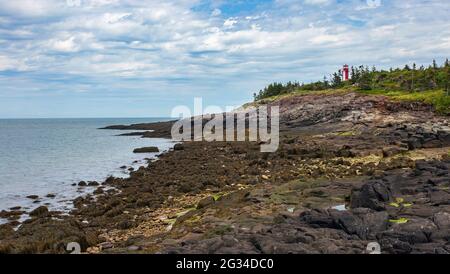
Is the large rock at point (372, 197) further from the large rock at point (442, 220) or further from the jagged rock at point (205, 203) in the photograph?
the jagged rock at point (205, 203)

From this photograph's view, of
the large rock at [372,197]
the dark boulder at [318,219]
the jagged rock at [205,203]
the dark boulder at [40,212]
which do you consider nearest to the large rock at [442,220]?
the large rock at [372,197]

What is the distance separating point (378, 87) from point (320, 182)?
66.1 meters

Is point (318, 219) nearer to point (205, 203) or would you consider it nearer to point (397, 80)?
point (205, 203)

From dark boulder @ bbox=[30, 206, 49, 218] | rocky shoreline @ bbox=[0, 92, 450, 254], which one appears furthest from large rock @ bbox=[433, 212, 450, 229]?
Answer: dark boulder @ bbox=[30, 206, 49, 218]

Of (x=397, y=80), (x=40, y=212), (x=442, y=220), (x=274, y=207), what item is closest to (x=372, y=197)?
(x=442, y=220)

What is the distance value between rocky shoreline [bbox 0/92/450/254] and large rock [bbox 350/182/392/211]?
48 mm

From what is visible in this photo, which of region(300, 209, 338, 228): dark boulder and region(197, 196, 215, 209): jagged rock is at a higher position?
region(300, 209, 338, 228): dark boulder

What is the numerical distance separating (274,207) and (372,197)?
3900mm

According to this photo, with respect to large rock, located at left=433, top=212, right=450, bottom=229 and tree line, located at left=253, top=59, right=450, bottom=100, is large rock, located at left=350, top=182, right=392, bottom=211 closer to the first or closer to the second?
large rock, located at left=433, top=212, right=450, bottom=229

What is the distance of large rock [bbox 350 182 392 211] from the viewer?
16.0 metres

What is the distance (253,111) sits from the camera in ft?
310

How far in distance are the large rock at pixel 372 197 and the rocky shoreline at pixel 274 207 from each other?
0.05m

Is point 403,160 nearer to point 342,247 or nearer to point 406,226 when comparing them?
point 406,226

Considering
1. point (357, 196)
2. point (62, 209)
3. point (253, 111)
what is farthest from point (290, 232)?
point (253, 111)
